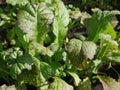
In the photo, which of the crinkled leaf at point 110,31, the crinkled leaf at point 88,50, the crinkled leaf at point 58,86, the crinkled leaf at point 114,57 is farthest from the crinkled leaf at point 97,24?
the crinkled leaf at point 58,86

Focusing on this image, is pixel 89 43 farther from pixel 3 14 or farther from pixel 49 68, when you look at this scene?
pixel 3 14

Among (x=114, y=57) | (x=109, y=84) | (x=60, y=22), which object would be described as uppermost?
(x=60, y=22)

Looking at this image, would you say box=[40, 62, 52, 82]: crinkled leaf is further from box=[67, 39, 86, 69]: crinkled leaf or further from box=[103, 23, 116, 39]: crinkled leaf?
box=[103, 23, 116, 39]: crinkled leaf

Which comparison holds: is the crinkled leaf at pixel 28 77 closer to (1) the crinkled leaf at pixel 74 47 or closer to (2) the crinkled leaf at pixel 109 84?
(1) the crinkled leaf at pixel 74 47

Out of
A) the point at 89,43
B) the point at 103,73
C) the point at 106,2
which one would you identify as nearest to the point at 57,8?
the point at 89,43

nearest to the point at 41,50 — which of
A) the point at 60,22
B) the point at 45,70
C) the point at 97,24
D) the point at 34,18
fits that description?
the point at 45,70

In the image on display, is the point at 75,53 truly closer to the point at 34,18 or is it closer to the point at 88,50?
the point at 88,50
